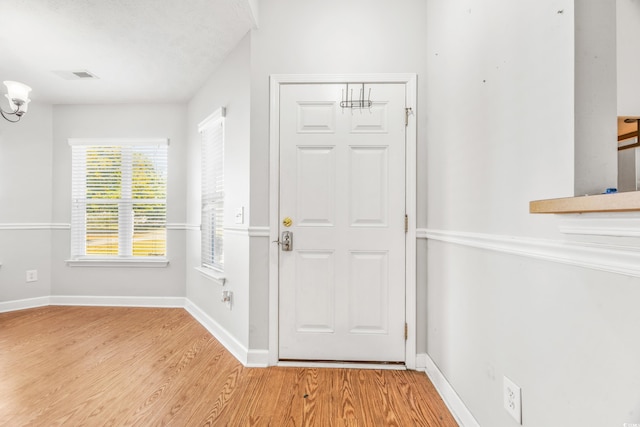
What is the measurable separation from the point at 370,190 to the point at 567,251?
132cm

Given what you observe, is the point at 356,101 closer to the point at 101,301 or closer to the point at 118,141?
the point at 118,141

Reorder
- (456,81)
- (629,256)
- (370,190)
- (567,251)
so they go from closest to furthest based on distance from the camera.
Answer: (629,256)
(567,251)
(456,81)
(370,190)

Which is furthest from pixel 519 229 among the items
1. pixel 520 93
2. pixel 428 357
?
pixel 428 357

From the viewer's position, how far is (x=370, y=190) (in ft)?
6.91

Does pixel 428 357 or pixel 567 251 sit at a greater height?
pixel 567 251

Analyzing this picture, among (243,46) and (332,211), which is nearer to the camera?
(332,211)

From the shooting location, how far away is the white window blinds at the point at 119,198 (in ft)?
11.8

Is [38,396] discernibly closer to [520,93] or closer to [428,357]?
[428,357]

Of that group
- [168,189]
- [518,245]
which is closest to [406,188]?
[518,245]

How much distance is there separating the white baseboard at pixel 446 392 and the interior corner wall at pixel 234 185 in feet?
4.15

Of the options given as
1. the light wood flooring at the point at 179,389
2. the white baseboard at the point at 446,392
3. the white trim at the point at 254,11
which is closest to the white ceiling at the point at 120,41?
the white trim at the point at 254,11

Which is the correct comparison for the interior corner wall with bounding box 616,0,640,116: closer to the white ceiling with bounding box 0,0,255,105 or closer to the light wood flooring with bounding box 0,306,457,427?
the light wood flooring with bounding box 0,306,457,427

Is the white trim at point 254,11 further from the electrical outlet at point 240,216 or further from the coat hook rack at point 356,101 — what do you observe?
the electrical outlet at point 240,216

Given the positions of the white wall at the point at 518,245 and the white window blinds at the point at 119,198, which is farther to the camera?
the white window blinds at the point at 119,198
